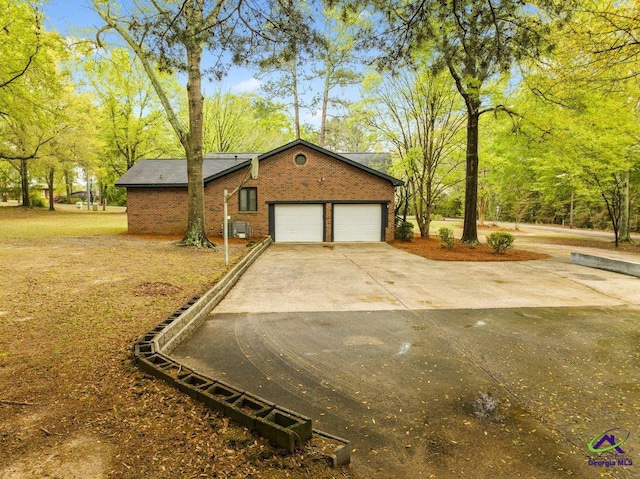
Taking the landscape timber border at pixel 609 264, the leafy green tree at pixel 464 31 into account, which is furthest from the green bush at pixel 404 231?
the leafy green tree at pixel 464 31

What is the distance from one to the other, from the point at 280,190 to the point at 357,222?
420 centimetres

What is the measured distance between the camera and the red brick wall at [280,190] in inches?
683

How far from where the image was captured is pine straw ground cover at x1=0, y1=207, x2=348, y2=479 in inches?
92.4

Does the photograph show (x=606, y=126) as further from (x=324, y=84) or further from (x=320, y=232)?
(x=324, y=84)

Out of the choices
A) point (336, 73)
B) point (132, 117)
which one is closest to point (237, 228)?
point (336, 73)

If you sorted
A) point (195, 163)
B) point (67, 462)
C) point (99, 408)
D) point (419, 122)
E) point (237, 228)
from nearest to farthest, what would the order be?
point (67, 462) < point (99, 408) < point (195, 163) < point (237, 228) < point (419, 122)

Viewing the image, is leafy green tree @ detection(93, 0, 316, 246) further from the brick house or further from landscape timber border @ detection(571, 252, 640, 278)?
the brick house

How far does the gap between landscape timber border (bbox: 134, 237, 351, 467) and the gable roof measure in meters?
12.0

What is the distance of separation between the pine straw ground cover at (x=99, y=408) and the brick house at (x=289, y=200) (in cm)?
1125

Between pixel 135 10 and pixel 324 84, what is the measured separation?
632 inches

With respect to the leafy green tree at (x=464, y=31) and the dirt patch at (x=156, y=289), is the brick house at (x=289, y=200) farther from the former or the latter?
the leafy green tree at (x=464, y=31)

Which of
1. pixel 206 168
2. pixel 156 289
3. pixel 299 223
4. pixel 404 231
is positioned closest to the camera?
pixel 156 289

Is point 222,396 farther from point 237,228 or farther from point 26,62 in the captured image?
point 26,62

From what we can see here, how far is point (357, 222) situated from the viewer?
703 inches
